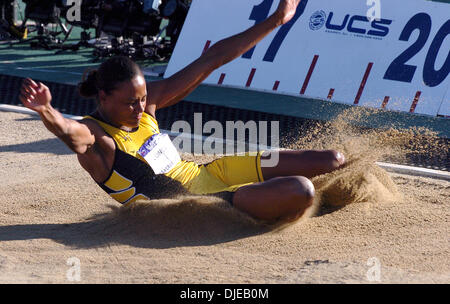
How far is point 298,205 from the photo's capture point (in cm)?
392

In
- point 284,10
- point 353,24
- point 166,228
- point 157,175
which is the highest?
point 284,10

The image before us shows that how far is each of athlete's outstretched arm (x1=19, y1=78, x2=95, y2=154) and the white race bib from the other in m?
0.47

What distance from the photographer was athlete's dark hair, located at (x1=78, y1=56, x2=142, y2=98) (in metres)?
3.86

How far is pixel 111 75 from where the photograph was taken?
3873 millimetres

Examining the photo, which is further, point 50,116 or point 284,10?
point 284,10

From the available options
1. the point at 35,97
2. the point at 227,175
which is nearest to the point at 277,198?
the point at 227,175

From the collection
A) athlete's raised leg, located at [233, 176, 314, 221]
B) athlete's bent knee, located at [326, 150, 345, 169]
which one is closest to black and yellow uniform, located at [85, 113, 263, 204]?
athlete's raised leg, located at [233, 176, 314, 221]

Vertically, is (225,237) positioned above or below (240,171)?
below

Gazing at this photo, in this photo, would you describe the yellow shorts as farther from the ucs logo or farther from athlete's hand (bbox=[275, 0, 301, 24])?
the ucs logo

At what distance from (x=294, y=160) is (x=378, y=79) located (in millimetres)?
3864

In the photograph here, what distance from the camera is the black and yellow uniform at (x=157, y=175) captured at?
395 centimetres

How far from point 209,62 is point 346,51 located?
4.07 metres

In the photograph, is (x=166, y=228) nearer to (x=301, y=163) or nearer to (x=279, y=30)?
(x=301, y=163)

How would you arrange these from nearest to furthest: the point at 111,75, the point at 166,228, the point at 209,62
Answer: the point at 111,75, the point at 166,228, the point at 209,62
